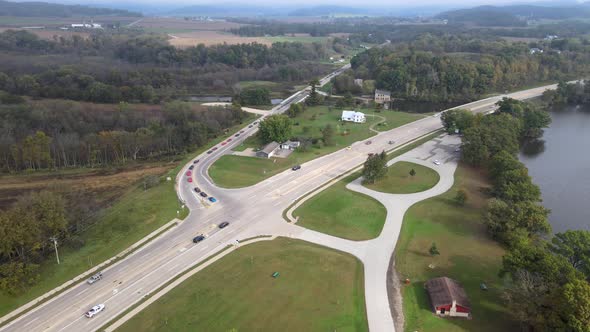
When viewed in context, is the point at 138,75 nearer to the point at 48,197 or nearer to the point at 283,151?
the point at 283,151

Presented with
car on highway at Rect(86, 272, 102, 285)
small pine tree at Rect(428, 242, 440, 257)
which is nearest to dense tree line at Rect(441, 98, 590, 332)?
small pine tree at Rect(428, 242, 440, 257)

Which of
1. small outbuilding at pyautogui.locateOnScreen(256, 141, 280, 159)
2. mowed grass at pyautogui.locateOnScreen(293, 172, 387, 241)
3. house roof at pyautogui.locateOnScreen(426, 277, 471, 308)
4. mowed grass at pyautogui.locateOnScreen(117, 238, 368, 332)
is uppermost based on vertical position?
small outbuilding at pyautogui.locateOnScreen(256, 141, 280, 159)

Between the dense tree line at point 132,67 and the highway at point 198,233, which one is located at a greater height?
the dense tree line at point 132,67

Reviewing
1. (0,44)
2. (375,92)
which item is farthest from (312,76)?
(0,44)

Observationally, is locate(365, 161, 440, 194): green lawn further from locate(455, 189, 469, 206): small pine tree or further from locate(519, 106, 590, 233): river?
locate(519, 106, 590, 233): river

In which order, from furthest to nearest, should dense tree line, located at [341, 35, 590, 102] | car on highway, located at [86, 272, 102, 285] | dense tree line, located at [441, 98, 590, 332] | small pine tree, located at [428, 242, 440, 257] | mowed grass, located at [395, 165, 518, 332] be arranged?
dense tree line, located at [341, 35, 590, 102] → small pine tree, located at [428, 242, 440, 257] → car on highway, located at [86, 272, 102, 285] → mowed grass, located at [395, 165, 518, 332] → dense tree line, located at [441, 98, 590, 332]

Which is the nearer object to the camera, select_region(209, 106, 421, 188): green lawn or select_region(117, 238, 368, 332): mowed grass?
select_region(117, 238, 368, 332): mowed grass

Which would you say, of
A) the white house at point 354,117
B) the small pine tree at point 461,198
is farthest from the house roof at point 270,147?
the small pine tree at point 461,198

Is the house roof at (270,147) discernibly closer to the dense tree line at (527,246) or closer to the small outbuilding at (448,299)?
the dense tree line at (527,246)

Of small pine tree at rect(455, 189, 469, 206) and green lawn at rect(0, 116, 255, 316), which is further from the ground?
small pine tree at rect(455, 189, 469, 206)
